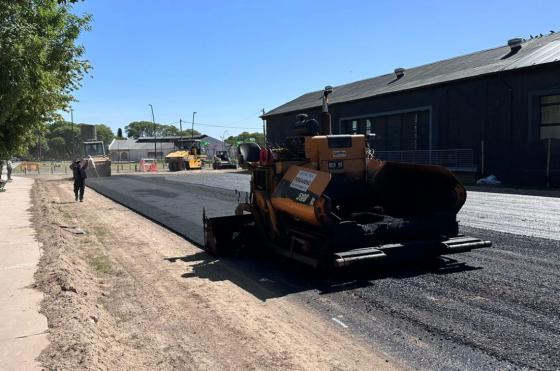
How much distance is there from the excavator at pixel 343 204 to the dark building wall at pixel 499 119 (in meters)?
16.3

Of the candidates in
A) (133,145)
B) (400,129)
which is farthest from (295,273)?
(133,145)

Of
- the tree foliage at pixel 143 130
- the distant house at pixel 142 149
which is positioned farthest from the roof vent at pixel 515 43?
the tree foliage at pixel 143 130

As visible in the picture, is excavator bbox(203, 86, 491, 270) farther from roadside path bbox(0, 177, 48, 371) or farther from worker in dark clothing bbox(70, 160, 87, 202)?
worker in dark clothing bbox(70, 160, 87, 202)

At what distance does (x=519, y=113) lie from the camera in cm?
2314

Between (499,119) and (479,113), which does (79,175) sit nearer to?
(479,113)

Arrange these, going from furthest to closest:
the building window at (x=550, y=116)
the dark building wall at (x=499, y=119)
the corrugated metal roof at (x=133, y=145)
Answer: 1. the corrugated metal roof at (x=133, y=145)
2. the dark building wall at (x=499, y=119)
3. the building window at (x=550, y=116)

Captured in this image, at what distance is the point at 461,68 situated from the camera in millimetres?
29406

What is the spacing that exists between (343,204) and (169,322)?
11.9ft

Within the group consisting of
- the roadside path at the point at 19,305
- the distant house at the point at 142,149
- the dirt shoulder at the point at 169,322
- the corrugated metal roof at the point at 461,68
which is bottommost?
the dirt shoulder at the point at 169,322

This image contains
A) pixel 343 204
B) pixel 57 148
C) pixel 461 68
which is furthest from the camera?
pixel 57 148

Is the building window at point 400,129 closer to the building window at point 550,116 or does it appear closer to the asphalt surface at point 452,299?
the building window at point 550,116

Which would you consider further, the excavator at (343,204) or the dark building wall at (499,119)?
the dark building wall at (499,119)

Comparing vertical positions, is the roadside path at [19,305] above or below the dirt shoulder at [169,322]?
above

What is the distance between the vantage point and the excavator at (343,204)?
695 cm
